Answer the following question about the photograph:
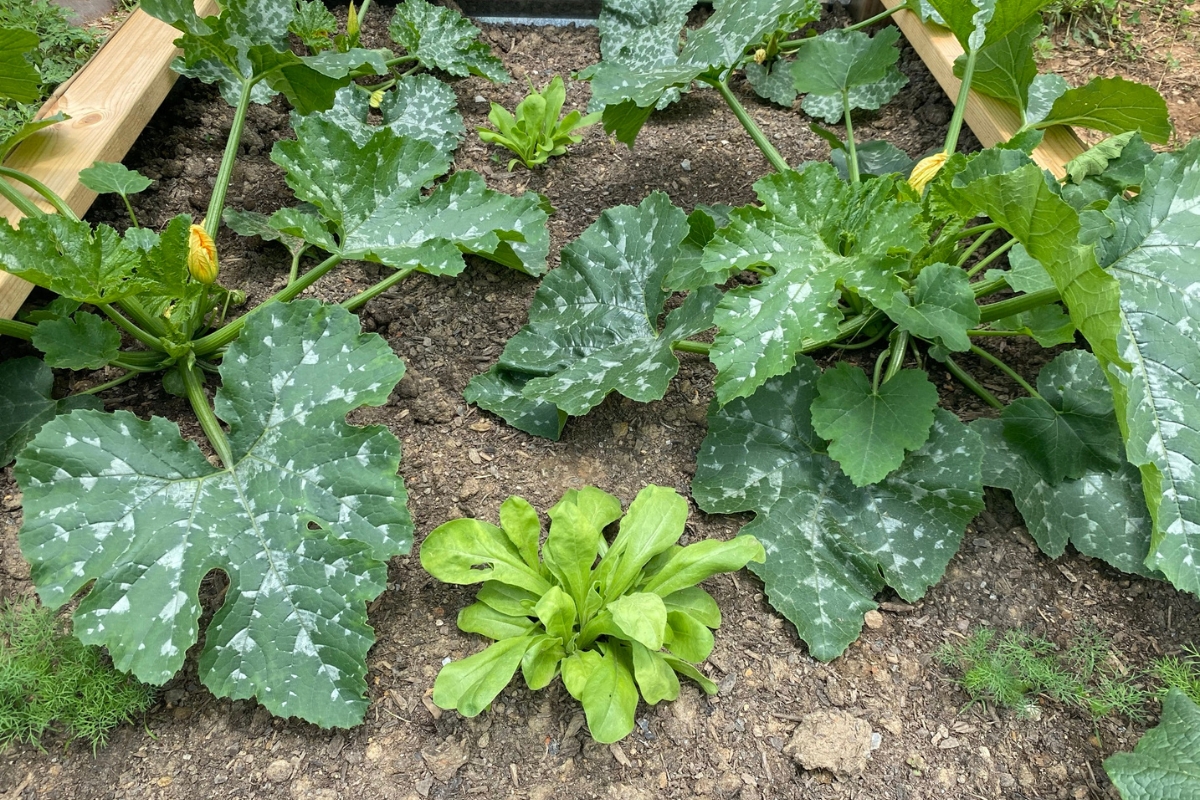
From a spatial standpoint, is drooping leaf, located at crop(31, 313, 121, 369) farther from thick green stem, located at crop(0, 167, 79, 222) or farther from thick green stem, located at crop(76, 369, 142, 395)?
thick green stem, located at crop(0, 167, 79, 222)

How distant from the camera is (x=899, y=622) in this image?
189 cm

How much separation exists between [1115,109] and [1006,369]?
914 millimetres

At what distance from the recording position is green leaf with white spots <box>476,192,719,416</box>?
6.83ft

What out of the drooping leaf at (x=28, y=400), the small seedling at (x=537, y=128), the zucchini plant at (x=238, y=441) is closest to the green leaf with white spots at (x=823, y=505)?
the zucchini plant at (x=238, y=441)

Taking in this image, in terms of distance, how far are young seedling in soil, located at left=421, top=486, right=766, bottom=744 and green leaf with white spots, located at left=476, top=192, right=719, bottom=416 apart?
387mm

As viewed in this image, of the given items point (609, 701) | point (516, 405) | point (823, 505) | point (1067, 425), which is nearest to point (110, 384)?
point (516, 405)

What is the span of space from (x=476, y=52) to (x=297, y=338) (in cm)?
160

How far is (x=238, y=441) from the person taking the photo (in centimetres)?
178

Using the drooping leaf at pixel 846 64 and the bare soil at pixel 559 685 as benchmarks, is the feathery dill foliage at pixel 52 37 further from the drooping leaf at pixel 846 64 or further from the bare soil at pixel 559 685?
the drooping leaf at pixel 846 64

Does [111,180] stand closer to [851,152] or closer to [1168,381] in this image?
[851,152]

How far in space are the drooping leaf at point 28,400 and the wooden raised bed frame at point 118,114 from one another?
0.14 m

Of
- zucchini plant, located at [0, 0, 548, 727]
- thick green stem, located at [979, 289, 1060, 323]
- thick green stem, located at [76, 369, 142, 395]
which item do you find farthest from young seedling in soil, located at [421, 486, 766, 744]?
thick green stem, located at [76, 369, 142, 395]

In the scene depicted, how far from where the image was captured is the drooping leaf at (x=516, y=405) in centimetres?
214

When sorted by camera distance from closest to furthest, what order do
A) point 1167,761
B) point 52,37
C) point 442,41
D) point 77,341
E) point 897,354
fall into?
point 1167,761 → point 77,341 → point 897,354 → point 52,37 → point 442,41
